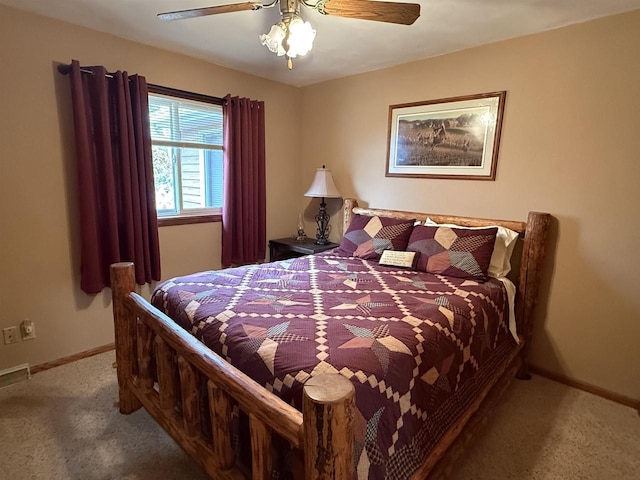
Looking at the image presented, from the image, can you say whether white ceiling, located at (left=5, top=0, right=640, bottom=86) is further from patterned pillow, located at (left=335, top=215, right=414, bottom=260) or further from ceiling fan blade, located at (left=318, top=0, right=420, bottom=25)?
patterned pillow, located at (left=335, top=215, right=414, bottom=260)

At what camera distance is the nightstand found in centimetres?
336

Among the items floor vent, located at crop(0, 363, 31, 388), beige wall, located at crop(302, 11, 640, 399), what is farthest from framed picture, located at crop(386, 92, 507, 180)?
floor vent, located at crop(0, 363, 31, 388)

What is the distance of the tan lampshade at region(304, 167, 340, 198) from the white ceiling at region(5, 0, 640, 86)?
0.99 meters

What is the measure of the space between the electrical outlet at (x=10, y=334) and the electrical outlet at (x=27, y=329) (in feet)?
0.12

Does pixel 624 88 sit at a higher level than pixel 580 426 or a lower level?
higher

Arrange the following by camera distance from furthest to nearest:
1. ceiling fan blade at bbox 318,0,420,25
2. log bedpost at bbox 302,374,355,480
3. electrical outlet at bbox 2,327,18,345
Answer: electrical outlet at bbox 2,327,18,345 → ceiling fan blade at bbox 318,0,420,25 → log bedpost at bbox 302,374,355,480

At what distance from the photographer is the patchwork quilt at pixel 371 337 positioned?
1.16m

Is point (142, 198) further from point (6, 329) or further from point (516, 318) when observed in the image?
point (516, 318)

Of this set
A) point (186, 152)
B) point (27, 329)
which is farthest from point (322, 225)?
point (27, 329)

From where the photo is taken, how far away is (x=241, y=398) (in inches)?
43.3

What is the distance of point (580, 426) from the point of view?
77.2 inches

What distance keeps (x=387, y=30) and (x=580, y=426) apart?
8.86 feet

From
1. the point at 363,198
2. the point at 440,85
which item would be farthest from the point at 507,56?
the point at 363,198

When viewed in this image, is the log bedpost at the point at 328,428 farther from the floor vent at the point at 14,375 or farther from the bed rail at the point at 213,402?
the floor vent at the point at 14,375
